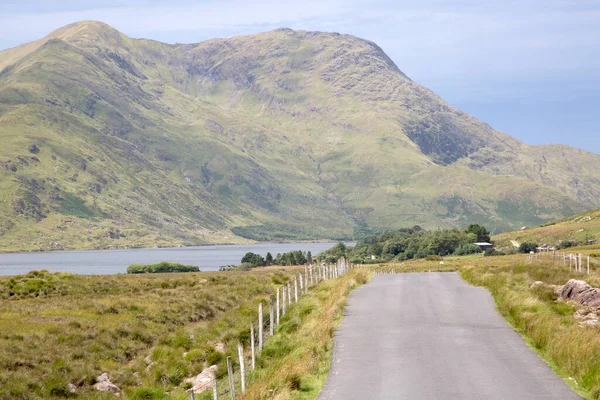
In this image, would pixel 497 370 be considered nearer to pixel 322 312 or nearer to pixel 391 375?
pixel 391 375

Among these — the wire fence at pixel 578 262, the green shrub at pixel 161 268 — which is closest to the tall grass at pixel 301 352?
the wire fence at pixel 578 262

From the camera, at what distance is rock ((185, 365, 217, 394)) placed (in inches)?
1169

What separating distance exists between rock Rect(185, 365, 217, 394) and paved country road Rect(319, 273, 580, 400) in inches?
231

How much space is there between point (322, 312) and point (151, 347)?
39.4 ft

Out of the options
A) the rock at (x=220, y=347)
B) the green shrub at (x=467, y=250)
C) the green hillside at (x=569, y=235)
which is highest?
the green hillside at (x=569, y=235)

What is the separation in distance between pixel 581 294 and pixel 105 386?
22565mm

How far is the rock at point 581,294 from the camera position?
35.3m

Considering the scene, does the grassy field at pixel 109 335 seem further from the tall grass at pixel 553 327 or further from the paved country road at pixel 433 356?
the tall grass at pixel 553 327

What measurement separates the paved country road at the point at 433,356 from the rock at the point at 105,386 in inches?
401

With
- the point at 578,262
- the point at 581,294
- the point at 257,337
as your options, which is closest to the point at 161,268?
the point at 578,262

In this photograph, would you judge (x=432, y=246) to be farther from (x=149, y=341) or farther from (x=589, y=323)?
(x=589, y=323)

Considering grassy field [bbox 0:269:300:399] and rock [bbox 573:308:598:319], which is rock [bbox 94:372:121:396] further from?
rock [bbox 573:308:598:319]

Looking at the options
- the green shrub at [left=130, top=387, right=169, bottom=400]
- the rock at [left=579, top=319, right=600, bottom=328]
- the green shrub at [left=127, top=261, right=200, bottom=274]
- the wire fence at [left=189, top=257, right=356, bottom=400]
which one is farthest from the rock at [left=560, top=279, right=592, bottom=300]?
the green shrub at [left=127, top=261, right=200, bottom=274]

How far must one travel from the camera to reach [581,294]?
36625 millimetres
